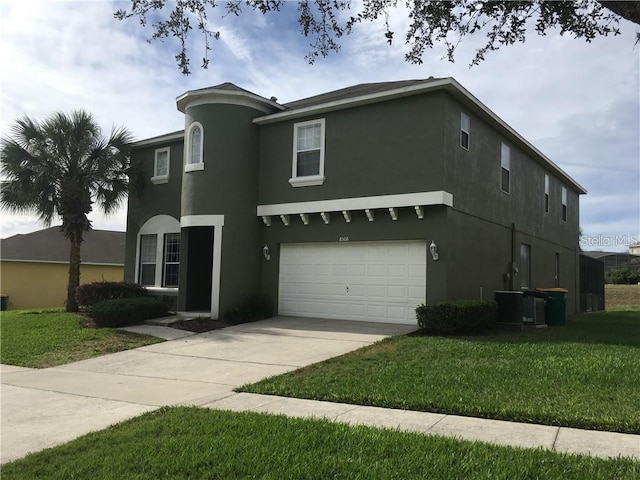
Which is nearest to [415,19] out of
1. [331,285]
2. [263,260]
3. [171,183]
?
[331,285]

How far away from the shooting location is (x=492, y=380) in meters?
7.75

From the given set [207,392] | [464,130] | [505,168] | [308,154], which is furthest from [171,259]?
[207,392]

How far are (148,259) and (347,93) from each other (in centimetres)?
950

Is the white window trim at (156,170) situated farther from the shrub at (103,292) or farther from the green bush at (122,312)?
the green bush at (122,312)

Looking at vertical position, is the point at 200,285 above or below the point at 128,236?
below

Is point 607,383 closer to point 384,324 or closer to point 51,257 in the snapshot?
point 384,324

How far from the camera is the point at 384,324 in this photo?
47.5 ft

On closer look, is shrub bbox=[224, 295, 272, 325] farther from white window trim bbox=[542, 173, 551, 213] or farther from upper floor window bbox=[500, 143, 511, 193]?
white window trim bbox=[542, 173, 551, 213]

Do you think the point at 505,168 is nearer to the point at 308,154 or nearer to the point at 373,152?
the point at 373,152

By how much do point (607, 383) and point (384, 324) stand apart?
293 inches

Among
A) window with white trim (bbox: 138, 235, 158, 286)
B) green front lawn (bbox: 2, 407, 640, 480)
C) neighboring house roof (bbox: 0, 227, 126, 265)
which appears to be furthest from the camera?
neighboring house roof (bbox: 0, 227, 126, 265)

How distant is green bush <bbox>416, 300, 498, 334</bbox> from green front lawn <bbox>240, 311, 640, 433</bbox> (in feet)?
3.03

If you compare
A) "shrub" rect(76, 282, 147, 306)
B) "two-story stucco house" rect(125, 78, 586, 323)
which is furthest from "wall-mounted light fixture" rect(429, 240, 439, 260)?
"shrub" rect(76, 282, 147, 306)

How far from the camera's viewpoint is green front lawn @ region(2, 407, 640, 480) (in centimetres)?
443
